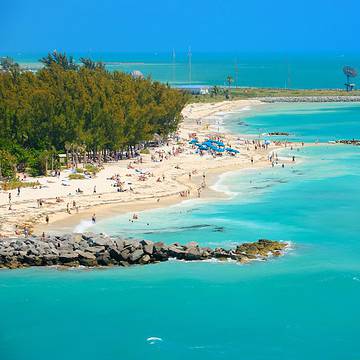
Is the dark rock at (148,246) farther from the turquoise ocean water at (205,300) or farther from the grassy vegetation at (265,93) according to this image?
the grassy vegetation at (265,93)

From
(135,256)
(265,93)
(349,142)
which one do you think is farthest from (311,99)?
(135,256)

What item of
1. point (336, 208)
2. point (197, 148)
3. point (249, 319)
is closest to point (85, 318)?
point (249, 319)

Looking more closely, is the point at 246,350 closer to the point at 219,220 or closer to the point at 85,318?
the point at 85,318

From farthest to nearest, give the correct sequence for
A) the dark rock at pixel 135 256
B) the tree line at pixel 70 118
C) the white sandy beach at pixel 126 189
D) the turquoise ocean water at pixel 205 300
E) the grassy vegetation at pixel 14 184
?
the tree line at pixel 70 118
the grassy vegetation at pixel 14 184
the white sandy beach at pixel 126 189
the dark rock at pixel 135 256
the turquoise ocean water at pixel 205 300

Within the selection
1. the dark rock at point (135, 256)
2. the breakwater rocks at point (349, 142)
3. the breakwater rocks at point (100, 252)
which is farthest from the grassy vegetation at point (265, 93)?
the dark rock at point (135, 256)

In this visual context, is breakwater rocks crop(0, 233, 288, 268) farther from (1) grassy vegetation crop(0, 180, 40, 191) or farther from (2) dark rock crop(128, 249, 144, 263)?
(1) grassy vegetation crop(0, 180, 40, 191)
